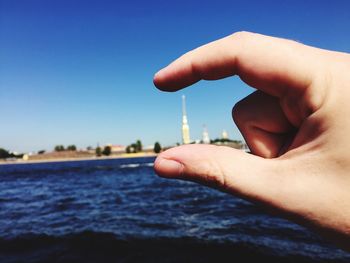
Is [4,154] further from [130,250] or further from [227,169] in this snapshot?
[227,169]

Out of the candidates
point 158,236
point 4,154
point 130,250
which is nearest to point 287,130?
point 130,250

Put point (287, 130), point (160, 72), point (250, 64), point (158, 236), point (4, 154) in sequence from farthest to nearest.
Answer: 1. point (4, 154)
2. point (158, 236)
3. point (287, 130)
4. point (160, 72)
5. point (250, 64)

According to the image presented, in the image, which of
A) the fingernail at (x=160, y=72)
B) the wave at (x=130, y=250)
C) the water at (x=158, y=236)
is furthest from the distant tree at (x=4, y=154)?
the fingernail at (x=160, y=72)

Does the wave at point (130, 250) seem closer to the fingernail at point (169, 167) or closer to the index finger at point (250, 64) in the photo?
the fingernail at point (169, 167)

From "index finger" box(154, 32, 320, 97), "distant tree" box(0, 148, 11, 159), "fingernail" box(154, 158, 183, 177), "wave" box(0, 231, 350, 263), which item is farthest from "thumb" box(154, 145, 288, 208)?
"distant tree" box(0, 148, 11, 159)

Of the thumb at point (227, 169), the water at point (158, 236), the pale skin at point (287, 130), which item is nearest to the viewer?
the pale skin at point (287, 130)

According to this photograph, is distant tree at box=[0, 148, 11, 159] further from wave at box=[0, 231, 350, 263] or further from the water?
wave at box=[0, 231, 350, 263]

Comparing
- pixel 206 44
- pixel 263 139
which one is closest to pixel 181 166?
pixel 263 139
